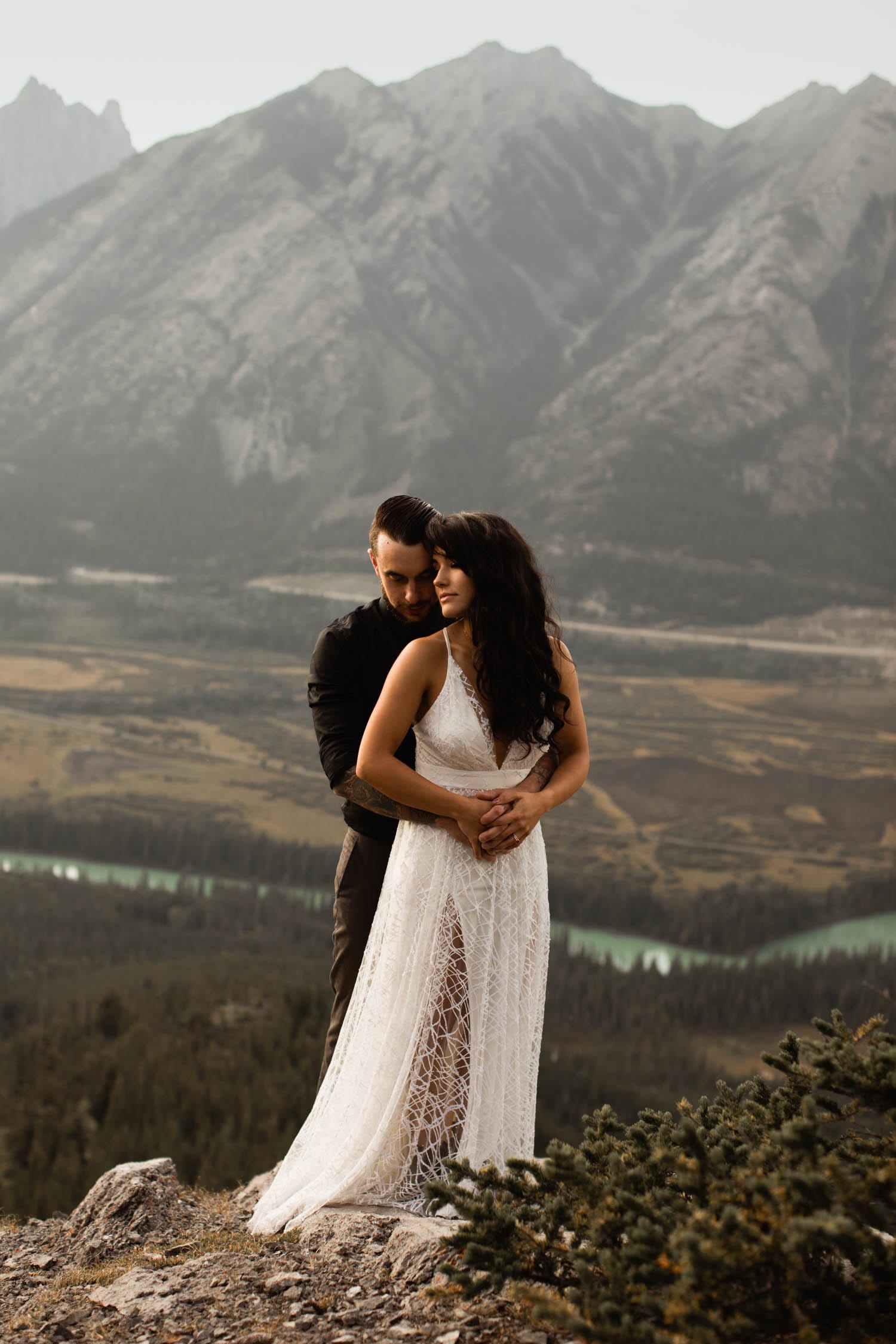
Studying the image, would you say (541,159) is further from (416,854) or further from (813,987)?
(416,854)

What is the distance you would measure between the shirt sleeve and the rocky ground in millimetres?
1533

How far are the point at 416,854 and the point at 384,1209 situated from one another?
4.06 ft

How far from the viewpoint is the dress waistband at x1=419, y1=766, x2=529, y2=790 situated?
402 centimetres

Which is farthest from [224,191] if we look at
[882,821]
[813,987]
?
[813,987]

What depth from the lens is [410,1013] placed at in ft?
13.6

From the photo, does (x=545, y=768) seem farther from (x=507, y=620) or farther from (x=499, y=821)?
(x=507, y=620)

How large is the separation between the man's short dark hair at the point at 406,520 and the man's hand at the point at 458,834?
0.93 meters

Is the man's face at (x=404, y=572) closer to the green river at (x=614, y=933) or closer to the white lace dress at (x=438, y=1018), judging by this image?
the white lace dress at (x=438, y=1018)

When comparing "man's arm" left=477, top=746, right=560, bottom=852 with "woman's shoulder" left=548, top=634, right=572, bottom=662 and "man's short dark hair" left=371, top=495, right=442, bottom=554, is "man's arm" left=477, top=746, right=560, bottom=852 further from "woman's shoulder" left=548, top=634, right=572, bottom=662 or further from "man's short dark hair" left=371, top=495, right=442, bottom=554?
"man's short dark hair" left=371, top=495, right=442, bottom=554

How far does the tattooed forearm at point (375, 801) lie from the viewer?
13.2 feet

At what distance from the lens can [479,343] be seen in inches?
6147

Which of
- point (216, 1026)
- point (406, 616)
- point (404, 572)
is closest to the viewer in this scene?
point (404, 572)

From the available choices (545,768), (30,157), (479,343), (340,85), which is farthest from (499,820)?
(30,157)

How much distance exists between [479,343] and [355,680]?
157 metres
